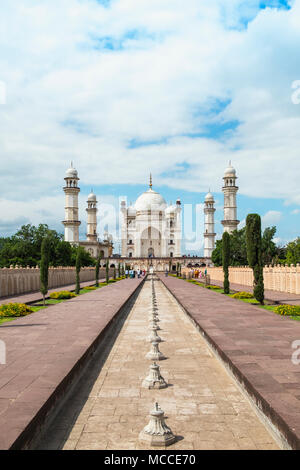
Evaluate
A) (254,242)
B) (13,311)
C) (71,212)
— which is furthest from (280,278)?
(71,212)

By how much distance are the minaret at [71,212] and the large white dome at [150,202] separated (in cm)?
1910

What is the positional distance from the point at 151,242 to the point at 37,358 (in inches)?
2722

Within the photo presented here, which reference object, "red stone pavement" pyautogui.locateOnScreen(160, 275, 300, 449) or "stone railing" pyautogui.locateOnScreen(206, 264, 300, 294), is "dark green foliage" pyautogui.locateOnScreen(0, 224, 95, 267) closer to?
"stone railing" pyautogui.locateOnScreen(206, 264, 300, 294)

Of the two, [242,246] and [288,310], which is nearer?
[288,310]

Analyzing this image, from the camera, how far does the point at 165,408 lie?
4.30 m

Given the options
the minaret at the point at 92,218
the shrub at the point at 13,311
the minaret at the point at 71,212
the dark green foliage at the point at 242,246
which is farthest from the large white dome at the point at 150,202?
the shrub at the point at 13,311

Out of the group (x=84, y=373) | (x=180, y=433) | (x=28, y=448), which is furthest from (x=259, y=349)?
(x=28, y=448)

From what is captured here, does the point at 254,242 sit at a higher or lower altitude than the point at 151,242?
lower

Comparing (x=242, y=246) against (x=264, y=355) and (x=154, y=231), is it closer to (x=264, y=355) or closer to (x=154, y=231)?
(x=154, y=231)

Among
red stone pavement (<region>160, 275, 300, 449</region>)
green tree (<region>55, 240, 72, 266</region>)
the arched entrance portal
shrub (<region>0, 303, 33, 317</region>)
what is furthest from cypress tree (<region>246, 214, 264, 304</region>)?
the arched entrance portal

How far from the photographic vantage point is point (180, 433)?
3646mm

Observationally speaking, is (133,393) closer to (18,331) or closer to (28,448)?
(28,448)

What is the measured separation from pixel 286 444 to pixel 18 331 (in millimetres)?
5825

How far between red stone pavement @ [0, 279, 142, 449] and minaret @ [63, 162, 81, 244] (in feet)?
156
